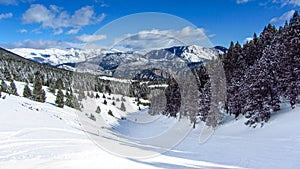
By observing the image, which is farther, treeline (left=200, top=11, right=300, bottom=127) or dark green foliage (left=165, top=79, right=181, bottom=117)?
dark green foliage (left=165, top=79, right=181, bottom=117)

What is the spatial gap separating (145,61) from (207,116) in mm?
27567

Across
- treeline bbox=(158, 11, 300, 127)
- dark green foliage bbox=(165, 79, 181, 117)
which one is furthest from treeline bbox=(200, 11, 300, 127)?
dark green foliage bbox=(165, 79, 181, 117)

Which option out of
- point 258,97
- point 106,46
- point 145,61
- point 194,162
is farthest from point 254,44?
point 106,46

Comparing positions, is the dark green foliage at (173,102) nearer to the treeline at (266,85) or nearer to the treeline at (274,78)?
the treeline at (266,85)

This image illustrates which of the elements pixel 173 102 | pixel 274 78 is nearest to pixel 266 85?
pixel 274 78

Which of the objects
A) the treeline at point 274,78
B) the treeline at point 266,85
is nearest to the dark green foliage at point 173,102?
the treeline at point 266,85

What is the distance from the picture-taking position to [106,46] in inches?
392

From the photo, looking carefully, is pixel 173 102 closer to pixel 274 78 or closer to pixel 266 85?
pixel 266 85

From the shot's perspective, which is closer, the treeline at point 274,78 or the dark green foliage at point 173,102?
the treeline at point 274,78

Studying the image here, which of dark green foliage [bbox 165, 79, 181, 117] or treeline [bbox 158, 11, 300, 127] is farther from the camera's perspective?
dark green foliage [bbox 165, 79, 181, 117]

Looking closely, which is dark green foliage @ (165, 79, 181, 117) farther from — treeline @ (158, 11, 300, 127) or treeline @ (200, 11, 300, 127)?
treeline @ (200, 11, 300, 127)

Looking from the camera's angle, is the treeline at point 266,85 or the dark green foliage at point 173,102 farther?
the dark green foliage at point 173,102

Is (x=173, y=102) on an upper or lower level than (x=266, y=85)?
lower

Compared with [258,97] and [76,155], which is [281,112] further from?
[76,155]
